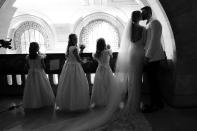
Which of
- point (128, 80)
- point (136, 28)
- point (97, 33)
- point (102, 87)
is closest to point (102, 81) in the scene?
point (102, 87)

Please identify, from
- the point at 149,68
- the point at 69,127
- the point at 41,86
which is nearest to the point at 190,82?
the point at 149,68

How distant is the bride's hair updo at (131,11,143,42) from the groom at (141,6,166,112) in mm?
126

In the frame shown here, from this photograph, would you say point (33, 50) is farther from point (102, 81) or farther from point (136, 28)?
point (136, 28)

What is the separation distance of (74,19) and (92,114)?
1355cm

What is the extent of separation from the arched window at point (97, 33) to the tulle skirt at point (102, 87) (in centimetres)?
1249

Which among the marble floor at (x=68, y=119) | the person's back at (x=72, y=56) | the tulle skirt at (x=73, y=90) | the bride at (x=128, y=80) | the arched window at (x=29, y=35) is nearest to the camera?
the marble floor at (x=68, y=119)

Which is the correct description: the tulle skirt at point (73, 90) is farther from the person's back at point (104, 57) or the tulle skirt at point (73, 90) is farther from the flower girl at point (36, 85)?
the person's back at point (104, 57)

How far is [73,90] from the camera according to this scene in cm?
488

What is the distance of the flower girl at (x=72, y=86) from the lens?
16.0 feet

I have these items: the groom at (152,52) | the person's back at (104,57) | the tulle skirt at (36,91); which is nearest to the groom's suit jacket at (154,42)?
the groom at (152,52)

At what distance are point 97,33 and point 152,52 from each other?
1358cm

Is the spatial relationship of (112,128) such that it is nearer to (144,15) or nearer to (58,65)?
(144,15)

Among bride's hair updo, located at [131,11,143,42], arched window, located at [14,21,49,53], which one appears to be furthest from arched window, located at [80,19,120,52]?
bride's hair updo, located at [131,11,143,42]

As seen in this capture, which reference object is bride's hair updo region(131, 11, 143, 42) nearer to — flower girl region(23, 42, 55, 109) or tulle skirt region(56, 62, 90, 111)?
tulle skirt region(56, 62, 90, 111)
